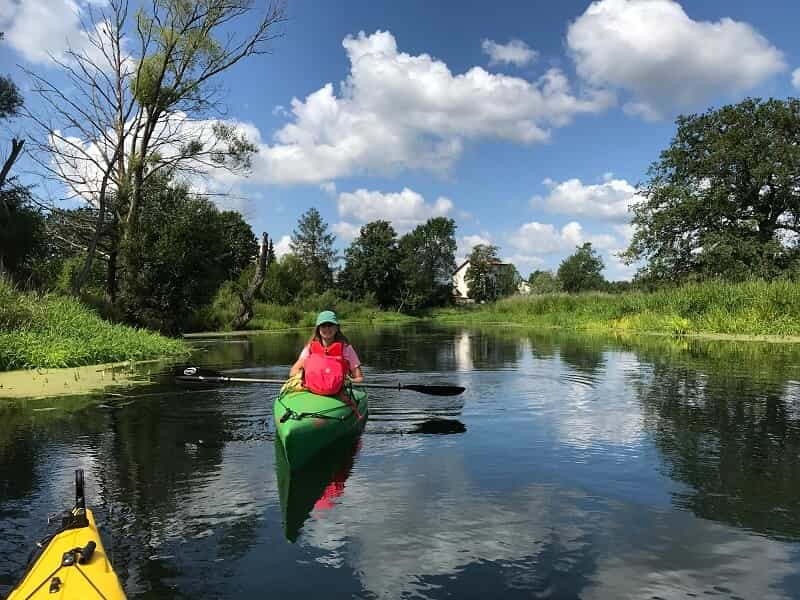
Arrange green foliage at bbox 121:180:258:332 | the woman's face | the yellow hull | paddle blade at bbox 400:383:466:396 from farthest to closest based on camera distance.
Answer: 1. green foliage at bbox 121:180:258:332
2. paddle blade at bbox 400:383:466:396
3. the woman's face
4. the yellow hull

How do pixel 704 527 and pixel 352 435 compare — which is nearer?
pixel 704 527

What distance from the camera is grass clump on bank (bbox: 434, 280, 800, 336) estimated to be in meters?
22.0

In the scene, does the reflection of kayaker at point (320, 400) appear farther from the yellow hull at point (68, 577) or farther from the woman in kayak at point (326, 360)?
the yellow hull at point (68, 577)

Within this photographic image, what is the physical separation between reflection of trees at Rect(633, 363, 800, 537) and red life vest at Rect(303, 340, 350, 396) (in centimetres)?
364

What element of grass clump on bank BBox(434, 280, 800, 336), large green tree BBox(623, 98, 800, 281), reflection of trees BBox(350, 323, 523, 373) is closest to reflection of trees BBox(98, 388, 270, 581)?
reflection of trees BBox(350, 323, 523, 373)

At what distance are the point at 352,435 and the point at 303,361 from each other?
1078 mm

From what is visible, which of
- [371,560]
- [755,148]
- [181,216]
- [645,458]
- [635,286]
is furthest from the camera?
[635,286]

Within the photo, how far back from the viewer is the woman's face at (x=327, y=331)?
7.11 m

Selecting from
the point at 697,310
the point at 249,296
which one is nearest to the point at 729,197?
the point at 697,310

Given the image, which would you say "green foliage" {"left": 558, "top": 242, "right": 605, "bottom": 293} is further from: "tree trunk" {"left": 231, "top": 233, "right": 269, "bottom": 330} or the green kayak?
the green kayak

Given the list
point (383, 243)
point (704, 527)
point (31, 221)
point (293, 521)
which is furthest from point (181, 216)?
point (383, 243)

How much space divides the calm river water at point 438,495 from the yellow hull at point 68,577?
24.0 inches

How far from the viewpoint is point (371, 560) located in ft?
13.0

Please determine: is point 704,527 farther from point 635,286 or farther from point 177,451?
point 635,286
